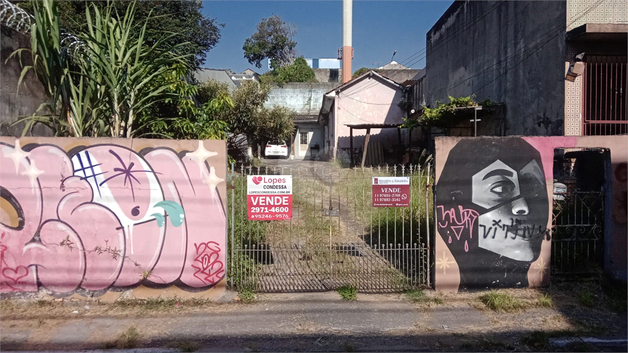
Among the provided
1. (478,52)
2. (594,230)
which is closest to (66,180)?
(594,230)

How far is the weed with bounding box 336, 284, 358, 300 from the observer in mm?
5961

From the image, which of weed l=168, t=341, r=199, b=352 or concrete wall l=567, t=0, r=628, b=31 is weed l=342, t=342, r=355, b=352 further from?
concrete wall l=567, t=0, r=628, b=31

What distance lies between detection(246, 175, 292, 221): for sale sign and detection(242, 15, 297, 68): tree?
38.6 m

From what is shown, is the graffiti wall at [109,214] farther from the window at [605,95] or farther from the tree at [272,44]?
the tree at [272,44]

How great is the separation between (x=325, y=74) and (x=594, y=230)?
122 ft

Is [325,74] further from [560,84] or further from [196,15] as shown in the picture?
[560,84]

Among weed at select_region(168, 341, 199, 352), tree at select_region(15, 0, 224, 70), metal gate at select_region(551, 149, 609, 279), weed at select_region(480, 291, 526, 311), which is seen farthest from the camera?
tree at select_region(15, 0, 224, 70)

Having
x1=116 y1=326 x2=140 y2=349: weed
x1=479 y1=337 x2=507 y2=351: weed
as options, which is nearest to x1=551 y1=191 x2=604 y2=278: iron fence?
x1=479 y1=337 x2=507 y2=351: weed

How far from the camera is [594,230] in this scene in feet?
20.8

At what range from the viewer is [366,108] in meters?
21.4

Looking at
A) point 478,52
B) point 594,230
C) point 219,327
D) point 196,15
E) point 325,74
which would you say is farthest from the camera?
point 325,74

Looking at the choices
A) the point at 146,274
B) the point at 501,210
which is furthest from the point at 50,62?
the point at 501,210

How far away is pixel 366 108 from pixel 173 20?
9.65 meters

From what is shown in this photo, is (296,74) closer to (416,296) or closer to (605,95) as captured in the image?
(605,95)
